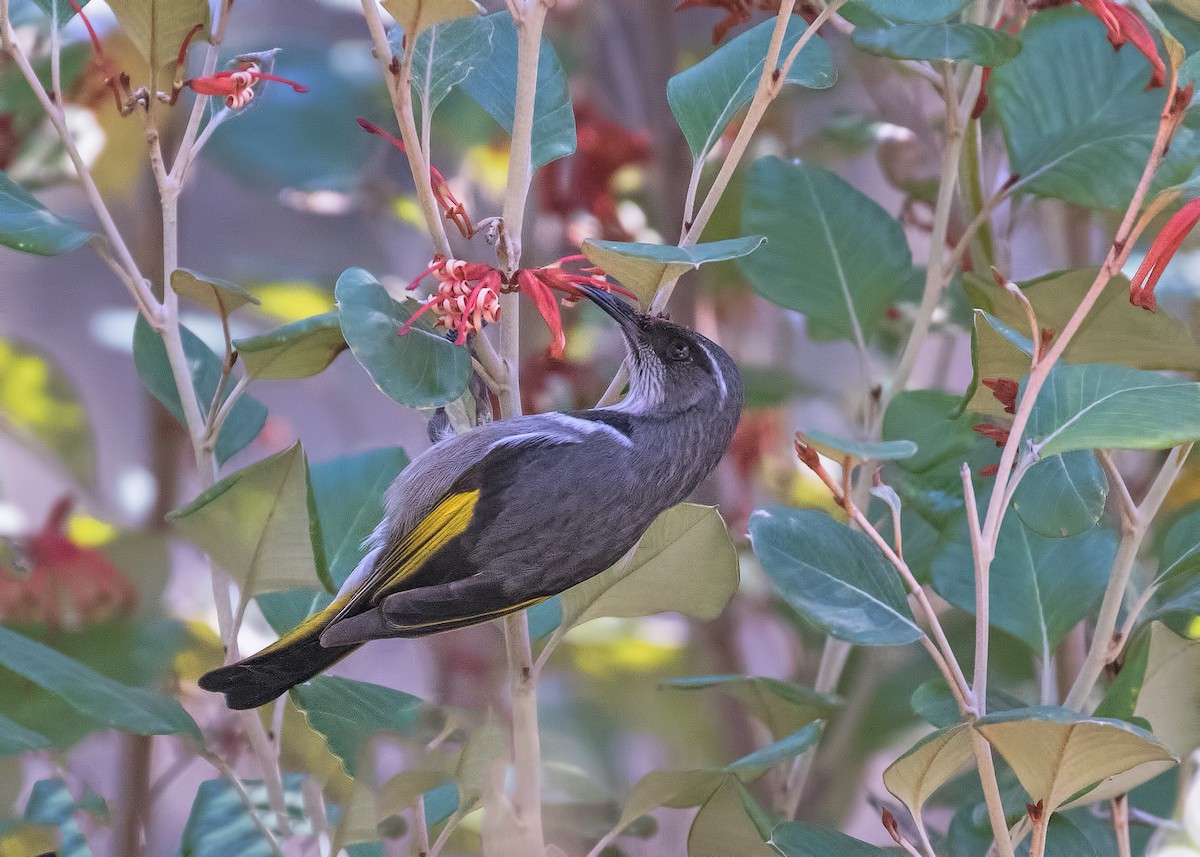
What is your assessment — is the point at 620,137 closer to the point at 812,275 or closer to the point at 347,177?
the point at 347,177

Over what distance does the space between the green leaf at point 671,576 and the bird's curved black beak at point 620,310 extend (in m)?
0.16

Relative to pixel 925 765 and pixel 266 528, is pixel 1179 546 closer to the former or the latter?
pixel 925 765

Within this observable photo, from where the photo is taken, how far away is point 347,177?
139 centimetres

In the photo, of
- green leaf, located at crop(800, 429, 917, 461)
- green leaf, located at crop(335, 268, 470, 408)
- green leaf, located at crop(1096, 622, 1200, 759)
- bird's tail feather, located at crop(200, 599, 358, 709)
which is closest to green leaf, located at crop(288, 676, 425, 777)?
bird's tail feather, located at crop(200, 599, 358, 709)

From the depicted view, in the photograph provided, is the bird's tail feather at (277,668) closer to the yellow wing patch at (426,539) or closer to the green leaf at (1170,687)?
the yellow wing patch at (426,539)

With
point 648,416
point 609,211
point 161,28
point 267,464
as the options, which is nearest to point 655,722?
point 609,211

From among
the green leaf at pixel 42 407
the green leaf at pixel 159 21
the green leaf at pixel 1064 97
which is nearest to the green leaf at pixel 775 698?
the green leaf at pixel 1064 97

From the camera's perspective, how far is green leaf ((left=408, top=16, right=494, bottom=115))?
71 centimetres

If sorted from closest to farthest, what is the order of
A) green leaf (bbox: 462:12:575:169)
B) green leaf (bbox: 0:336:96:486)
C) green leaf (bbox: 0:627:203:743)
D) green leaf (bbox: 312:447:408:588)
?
green leaf (bbox: 0:627:203:743) → green leaf (bbox: 462:12:575:169) → green leaf (bbox: 312:447:408:588) → green leaf (bbox: 0:336:96:486)

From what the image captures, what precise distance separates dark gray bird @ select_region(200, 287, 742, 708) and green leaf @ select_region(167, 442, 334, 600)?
0.12ft

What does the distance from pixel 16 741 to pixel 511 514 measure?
0.30 meters

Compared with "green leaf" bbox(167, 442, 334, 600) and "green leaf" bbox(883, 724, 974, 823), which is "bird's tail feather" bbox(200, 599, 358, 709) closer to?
"green leaf" bbox(167, 442, 334, 600)

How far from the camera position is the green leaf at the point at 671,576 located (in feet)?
2.36

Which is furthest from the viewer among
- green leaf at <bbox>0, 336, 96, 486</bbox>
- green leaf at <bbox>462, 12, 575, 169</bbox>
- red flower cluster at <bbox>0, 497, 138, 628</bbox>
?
green leaf at <bbox>0, 336, 96, 486</bbox>
